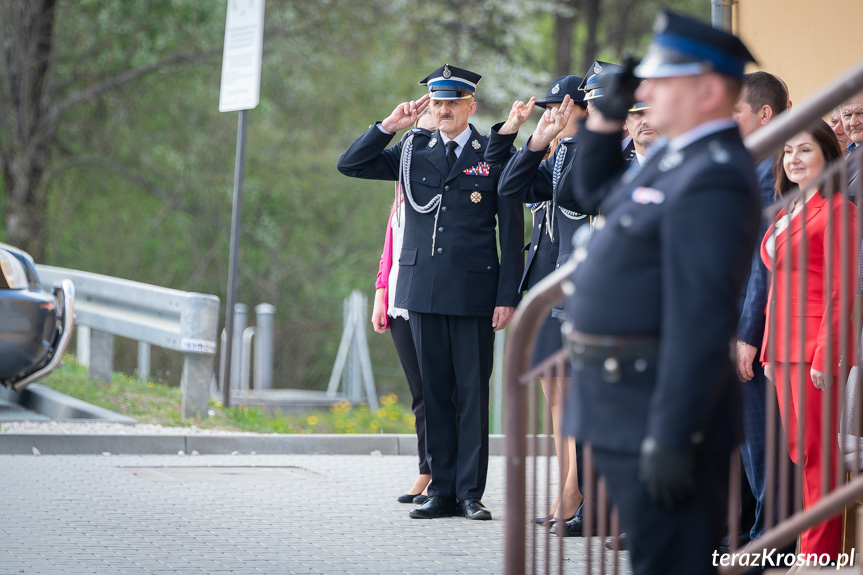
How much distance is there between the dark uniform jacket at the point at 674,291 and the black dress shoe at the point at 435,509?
12.9 ft

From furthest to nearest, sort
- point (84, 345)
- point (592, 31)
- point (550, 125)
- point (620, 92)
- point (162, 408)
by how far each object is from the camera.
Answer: point (592, 31) < point (84, 345) < point (162, 408) < point (550, 125) < point (620, 92)

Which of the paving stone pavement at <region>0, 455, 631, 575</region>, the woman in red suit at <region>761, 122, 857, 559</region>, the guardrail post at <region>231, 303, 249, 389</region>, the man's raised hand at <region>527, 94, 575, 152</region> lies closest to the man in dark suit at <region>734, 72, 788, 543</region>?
the woman in red suit at <region>761, 122, 857, 559</region>

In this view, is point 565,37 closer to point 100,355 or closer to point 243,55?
point 243,55

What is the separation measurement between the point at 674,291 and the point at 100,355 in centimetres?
1026

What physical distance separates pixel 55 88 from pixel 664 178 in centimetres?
1755

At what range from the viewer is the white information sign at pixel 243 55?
11.3 m

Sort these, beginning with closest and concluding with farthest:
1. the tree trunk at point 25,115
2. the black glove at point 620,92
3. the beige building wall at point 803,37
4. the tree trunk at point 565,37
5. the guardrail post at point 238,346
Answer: the black glove at point 620,92 < the beige building wall at point 803,37 < the tree trunk at point 25,115 < the guardrail post at point 238,346 < the tree trunk at point 565,37

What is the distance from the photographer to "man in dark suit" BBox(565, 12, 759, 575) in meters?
2.96

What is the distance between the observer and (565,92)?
709 cm

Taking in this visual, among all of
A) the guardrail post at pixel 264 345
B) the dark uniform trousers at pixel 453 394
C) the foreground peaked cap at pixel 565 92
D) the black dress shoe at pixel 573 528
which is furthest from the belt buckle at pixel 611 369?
the guardrail post at pixel 264 345

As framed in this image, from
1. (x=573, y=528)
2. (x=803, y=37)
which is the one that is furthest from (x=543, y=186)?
(x=803, y=37)

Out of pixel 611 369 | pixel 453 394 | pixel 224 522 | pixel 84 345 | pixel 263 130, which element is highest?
pixel 263 130

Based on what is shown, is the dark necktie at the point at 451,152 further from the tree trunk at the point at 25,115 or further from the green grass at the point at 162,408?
the tree trunk at the point at 25,115

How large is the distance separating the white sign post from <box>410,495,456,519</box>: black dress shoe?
4.47 meters
